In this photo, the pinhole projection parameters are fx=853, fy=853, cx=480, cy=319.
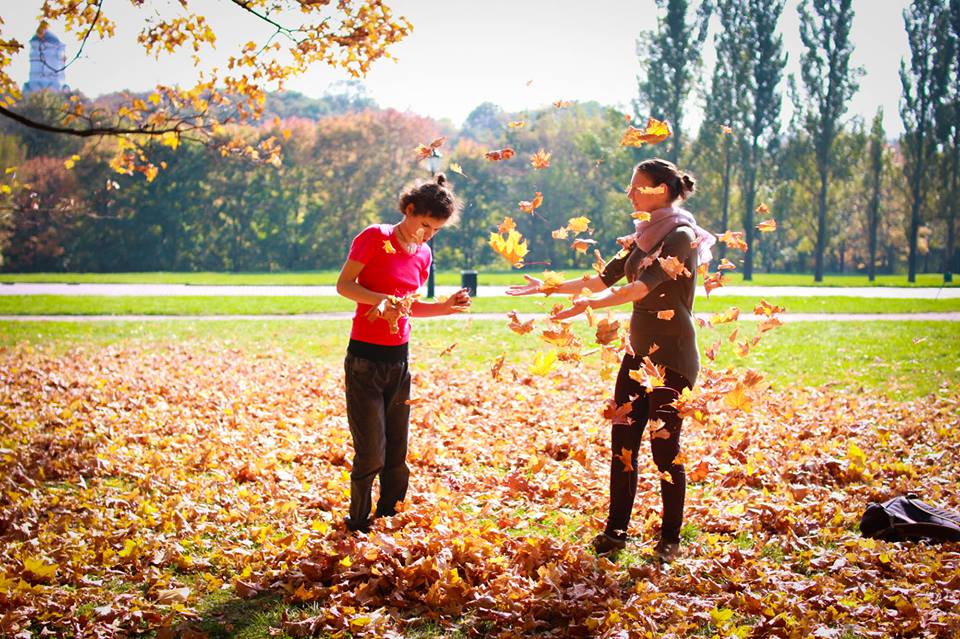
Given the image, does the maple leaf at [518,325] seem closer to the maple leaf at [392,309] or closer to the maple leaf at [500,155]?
the maple leaf at [392,309]

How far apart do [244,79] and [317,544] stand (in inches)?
188

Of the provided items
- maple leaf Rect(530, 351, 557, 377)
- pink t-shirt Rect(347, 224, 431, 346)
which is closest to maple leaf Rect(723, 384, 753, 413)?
maple leaf Rect(530, 351, 557, 377)

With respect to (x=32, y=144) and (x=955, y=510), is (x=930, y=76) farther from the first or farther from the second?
(x=32, y=144)

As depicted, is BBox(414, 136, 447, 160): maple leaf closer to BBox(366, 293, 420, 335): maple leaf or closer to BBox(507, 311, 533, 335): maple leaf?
BBox(366, 293, 420, 335): maple leaf

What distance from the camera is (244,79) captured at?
7.66m

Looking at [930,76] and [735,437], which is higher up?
[930,76]

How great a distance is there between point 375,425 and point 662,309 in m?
1.55

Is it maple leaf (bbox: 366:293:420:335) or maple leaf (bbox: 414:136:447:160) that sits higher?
maple leaf (bbox: 414:136:447:160)

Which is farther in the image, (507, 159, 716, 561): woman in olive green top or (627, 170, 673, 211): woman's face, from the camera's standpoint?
(627, 170, 673, 211): woman's face

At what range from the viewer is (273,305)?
19.5 m

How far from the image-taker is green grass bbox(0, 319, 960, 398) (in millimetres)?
10258

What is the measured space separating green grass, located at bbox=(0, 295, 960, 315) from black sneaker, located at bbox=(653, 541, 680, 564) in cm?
1273

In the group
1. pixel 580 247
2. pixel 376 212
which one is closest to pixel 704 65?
pixel 376 212

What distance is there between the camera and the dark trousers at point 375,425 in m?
4.31
